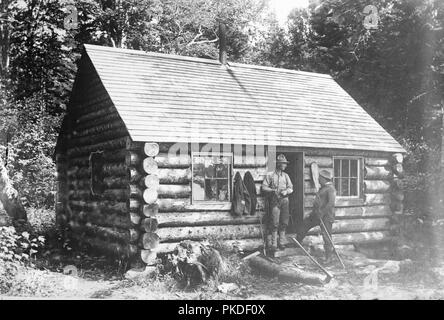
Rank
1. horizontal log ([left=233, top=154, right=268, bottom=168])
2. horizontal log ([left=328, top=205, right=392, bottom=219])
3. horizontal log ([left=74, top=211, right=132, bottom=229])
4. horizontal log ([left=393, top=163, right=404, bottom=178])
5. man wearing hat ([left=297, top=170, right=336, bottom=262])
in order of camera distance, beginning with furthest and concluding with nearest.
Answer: horizontal log ([left=393, top=163, right=404, bottom=178]) → horizontal log ([left=328, top=205, right=392, bottom=219]) → horizontal log ([left=233, top=154, right=268, bottom=168]) → man wearing hat ([left=297, top=170, right=336, bottom=262]) → horizontal log ([left=74, top=211, right=132, bottom=229])

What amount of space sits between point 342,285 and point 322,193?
234cm

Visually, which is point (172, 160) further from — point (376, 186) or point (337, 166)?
point (376, 186)

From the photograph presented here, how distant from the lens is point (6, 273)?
867cm

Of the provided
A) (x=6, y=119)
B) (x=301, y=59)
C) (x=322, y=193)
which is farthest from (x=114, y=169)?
(x=301, y=59)

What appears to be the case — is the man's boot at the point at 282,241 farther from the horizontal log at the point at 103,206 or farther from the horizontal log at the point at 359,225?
the horizontal log at the point at 103,206

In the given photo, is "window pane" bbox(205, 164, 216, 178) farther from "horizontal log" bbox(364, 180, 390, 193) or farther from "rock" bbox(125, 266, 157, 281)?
"horizontal log" bbox(364, 180, 390, 193)

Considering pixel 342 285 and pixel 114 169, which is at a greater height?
pixel 114 169

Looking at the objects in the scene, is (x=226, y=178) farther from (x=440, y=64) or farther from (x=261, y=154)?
(x=440, y=64)

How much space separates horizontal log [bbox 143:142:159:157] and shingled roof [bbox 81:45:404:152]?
13 cm

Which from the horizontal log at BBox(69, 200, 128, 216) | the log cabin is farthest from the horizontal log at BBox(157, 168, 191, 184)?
the horizontal log at BBox(69, 200, 128, 216)

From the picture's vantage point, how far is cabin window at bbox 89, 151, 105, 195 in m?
12.1

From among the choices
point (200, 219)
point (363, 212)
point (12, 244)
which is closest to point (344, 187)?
point (363, 212)

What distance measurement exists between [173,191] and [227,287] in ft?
8.34

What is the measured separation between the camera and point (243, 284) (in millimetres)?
9578
